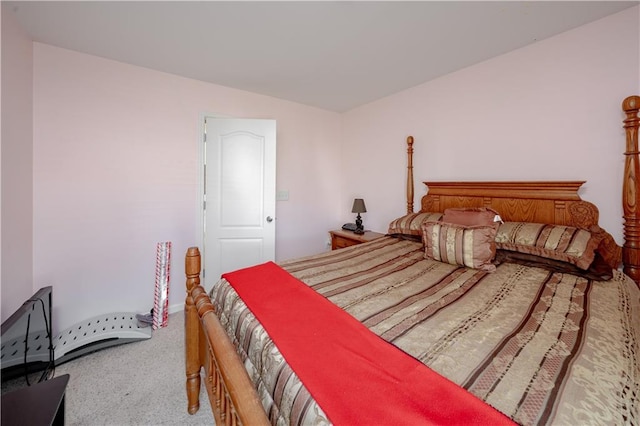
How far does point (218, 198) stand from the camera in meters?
2.78

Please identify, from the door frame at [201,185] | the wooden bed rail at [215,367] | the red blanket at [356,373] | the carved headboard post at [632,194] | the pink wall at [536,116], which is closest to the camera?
the red blanket at [356,373]

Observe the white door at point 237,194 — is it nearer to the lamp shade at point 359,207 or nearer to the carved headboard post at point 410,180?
the lamp shade at point 359,207

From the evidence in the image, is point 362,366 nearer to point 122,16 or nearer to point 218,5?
point 218,5

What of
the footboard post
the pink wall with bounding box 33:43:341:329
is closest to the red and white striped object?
the pink wall with bounding box 33:43:341:329

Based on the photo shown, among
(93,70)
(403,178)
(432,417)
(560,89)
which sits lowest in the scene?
(432,417)

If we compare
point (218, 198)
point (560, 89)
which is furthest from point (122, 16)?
point (560, 89)

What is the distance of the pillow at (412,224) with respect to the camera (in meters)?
2.30

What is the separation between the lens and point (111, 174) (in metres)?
2.29

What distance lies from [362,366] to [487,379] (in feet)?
1.09

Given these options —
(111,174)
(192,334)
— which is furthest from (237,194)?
(192,334)

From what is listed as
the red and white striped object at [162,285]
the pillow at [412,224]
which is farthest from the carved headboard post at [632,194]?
the red and white striped object at [162,285]

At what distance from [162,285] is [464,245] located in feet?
8.45

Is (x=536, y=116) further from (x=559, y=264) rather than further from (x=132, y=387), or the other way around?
(x=132, y=387)

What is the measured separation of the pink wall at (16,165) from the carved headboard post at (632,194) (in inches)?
151
